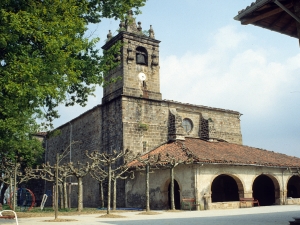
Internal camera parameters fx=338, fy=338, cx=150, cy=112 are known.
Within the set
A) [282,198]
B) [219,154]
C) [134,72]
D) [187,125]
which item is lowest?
[282,198]

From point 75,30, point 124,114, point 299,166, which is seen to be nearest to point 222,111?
point 299,166

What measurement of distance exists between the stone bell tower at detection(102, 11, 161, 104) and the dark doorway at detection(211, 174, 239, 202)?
833 centimetres

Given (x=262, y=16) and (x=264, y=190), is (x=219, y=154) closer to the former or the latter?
(x=264, y=190)

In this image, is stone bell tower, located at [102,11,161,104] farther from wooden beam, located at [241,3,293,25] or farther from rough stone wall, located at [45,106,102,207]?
wooden beam, located at [241,3,293,25]

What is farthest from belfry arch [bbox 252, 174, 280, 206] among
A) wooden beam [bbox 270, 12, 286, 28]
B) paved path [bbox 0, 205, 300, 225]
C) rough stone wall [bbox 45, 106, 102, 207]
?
wooden beam [bbox 270, 12, 286, 28]

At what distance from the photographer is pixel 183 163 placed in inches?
838

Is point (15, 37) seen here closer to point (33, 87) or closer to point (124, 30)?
point (33, 87)

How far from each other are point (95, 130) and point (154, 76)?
272 inches

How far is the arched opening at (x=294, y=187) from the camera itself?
28.4 m

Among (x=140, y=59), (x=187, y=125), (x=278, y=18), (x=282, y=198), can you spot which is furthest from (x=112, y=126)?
(x=278, y=18)

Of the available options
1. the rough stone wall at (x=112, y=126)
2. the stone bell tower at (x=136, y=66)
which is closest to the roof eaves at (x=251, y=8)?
the rough stone wall at (x=112, y=126)

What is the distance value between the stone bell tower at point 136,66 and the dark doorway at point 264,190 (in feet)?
36.9

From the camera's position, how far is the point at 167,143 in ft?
88.4

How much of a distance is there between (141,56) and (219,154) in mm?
10743
